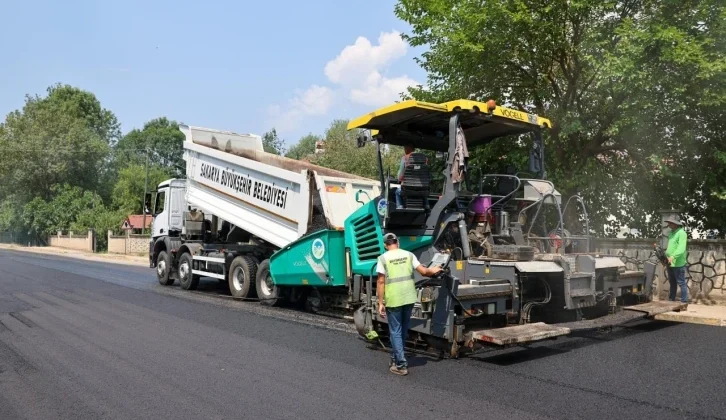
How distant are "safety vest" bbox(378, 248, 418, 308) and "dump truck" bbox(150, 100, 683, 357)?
40 cm

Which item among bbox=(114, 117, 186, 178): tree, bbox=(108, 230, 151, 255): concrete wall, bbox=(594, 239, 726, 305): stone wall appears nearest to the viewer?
bbox=(594, 239, 726, 305): stone wall

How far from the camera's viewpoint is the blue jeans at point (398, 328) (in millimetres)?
6023

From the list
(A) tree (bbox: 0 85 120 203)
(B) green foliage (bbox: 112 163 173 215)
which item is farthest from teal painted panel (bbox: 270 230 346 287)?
(A) tree (bbox: 0 85 120 203)

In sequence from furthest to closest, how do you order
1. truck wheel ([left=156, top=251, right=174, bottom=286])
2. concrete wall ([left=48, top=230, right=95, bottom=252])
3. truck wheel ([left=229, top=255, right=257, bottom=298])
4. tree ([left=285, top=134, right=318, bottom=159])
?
Answer: 1. tree ([left=285, top=134, right=318, bottom=159])
2. concrete wall ([left=48, top=230, right=95, bottom=252])
3. truck wheel ([left=156, top=251, right=174, bottom=286])
4. truck wheel ([left=229, top=255, right=257, bottom=298])

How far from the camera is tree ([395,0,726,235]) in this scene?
10227 mm

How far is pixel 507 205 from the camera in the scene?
7980mm

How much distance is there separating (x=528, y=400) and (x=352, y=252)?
3.90 metres

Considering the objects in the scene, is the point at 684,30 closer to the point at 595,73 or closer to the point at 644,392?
the point at 595,73

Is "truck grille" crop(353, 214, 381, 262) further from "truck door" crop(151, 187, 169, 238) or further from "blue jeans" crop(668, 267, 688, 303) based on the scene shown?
"truck door" crop(151, 187, 169, 238)

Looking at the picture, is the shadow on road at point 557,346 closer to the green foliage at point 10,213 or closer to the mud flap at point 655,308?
the mud flap at point 655,308

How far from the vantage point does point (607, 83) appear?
11039mm

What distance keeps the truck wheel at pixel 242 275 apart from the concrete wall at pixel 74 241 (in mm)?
33821

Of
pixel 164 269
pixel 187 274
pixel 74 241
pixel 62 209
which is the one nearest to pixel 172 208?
pixel 164 269

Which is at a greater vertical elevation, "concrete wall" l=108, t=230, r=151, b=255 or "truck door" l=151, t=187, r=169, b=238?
"truck door" l=151, t=187, r=169, b=238
